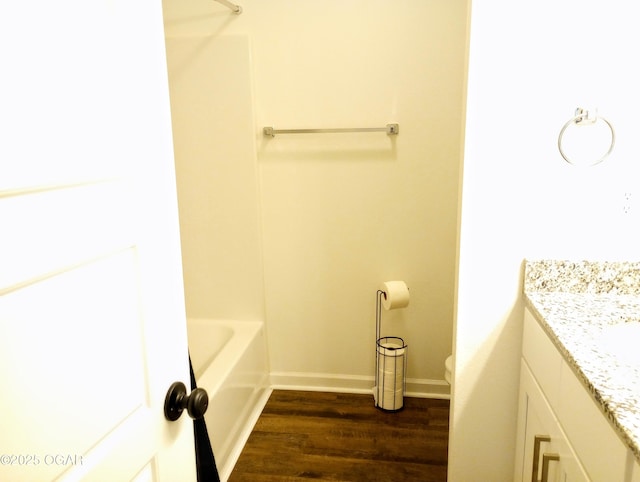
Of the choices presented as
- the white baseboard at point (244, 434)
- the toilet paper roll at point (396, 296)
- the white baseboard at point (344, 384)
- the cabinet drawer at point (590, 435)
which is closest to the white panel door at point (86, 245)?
the cabinet drawer at point (590, 435)

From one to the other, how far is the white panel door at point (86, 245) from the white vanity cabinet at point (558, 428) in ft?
2.77

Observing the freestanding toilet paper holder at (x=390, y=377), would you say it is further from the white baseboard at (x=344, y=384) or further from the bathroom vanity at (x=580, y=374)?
the bathroom vanity at (x=580, y=374)

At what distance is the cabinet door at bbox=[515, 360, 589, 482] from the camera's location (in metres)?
1.16

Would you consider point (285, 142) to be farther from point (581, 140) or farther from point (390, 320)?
point (581, 140)

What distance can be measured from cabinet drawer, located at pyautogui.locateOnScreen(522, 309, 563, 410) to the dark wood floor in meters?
0.91

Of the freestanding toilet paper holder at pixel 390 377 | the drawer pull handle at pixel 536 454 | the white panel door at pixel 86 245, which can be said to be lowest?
the freestanding toilet paper holder at pixel 390 377

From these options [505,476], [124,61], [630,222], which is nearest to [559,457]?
[505,476]

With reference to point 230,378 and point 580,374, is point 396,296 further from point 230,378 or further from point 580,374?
point 580,374

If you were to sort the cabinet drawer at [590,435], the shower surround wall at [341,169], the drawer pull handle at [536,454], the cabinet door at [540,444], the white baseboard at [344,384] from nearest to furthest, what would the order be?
the cabinet drawer at [590,435]
the cabinet door at [540,444]
the drawer pull handle at [536,454]
the shower surround wall at [341,169]
the white baseboard at [344,384]

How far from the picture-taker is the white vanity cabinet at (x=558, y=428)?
0.93 m

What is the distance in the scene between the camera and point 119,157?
2.83ft

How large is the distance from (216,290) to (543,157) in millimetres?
1883

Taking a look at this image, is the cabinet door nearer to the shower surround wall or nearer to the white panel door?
the white panel door

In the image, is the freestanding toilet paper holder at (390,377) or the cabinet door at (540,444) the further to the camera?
the freestanding toilet paper holder at (390,377)
